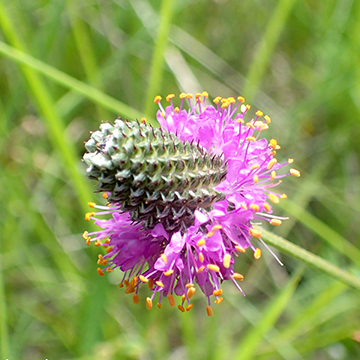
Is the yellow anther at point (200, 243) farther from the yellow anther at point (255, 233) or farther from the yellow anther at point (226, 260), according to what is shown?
the yellow anther at point (255, 233)

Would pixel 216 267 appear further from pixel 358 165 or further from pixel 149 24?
pixel 149 24

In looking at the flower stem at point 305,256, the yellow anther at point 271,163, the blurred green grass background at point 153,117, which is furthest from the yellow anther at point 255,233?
the blurred green grass background at point 153,117

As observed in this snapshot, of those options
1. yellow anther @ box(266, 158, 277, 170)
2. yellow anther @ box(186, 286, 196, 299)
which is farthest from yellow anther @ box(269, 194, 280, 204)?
yellow anther @ box(186, 286, 196, 299)

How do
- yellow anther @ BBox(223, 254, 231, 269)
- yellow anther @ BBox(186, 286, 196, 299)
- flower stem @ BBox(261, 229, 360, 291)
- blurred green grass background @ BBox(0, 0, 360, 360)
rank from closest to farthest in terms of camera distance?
1. yellow anther @ BBox(223, 254, 231, 269)
2. yellow anther @ BBox(186, 286, 196, 299)
3. flower stem @ BBox(261, 229, 360, 291)
4. blurred green grass background @ BBox(0, 0, 360, 360)

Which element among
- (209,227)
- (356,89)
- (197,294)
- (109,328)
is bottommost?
(109,328)

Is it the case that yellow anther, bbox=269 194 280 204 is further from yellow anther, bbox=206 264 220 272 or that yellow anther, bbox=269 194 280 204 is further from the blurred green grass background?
the blurred green grass background

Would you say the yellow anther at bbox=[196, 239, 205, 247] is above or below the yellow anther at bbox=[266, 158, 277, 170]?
below

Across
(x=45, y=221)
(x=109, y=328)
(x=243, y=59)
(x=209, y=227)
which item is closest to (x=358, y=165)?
(x=243, y=59)
